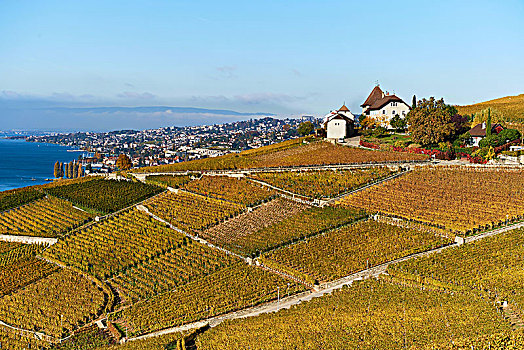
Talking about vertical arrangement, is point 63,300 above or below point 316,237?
below

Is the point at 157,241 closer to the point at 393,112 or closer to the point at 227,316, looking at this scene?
the point at 227,316

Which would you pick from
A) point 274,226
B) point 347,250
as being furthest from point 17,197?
point 347,250

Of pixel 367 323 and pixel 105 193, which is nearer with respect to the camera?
pixel 367 323

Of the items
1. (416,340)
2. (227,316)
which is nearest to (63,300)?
(227,316)

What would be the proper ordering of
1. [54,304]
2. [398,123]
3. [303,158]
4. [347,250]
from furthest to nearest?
1. [398,123]
2. [303,158]
3. [347,250]
4. [54,304]

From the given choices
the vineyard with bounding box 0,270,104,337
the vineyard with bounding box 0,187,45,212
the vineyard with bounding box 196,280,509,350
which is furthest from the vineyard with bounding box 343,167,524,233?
the vineyard with bounding box 0,187,45,212

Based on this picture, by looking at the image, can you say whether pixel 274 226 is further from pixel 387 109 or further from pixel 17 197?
pixel 387 109
